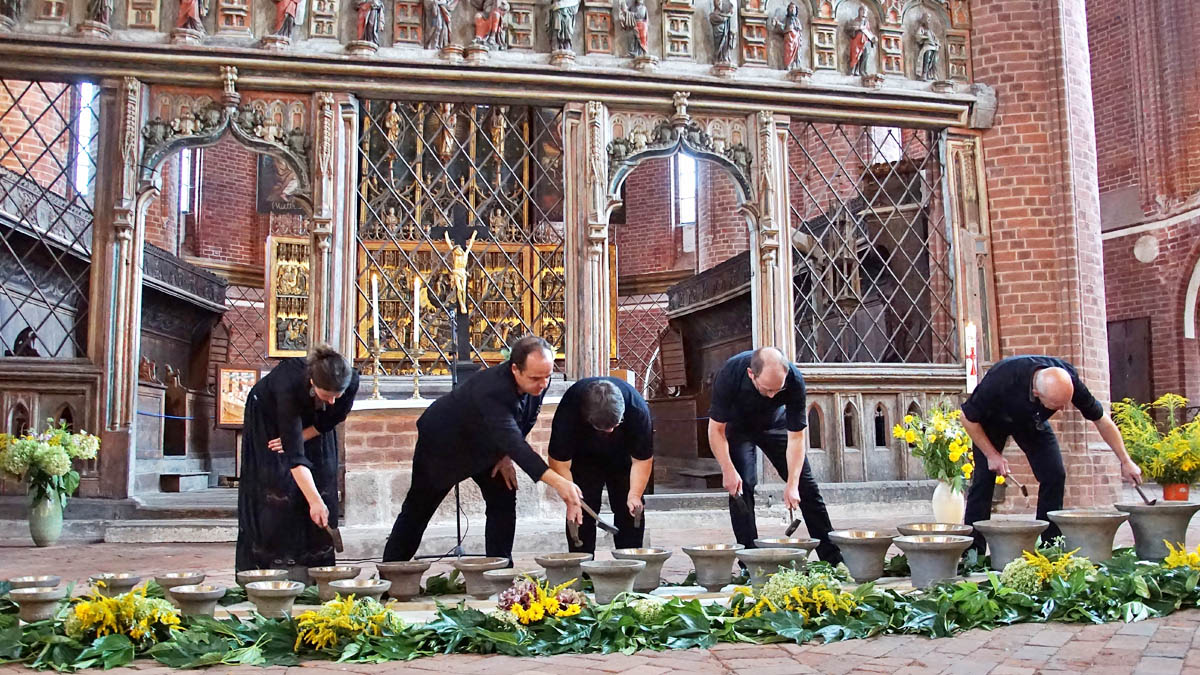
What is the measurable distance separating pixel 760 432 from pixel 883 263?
6.27 m

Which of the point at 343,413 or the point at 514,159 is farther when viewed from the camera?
the point at 514,159

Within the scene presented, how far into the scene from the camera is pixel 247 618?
457cm

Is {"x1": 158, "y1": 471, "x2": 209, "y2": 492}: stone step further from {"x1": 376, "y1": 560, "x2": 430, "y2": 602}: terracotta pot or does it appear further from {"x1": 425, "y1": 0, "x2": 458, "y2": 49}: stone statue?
{"x1": 376, "y1": 560, "x2": 430, "y2": 602}: terracotta pot

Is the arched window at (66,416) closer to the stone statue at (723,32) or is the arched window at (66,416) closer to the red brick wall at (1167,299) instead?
the stone statue at (723,32)

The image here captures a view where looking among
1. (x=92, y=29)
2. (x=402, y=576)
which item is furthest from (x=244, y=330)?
(x=402, y=576)

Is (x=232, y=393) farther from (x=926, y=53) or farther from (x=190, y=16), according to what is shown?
(x=926, y=53)

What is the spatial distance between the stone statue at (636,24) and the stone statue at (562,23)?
539 mm

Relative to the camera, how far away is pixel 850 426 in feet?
36.7

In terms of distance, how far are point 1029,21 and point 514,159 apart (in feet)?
26.4

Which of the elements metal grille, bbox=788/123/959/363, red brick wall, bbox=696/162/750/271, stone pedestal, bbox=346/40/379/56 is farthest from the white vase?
red brick wall, bbox=696/162/750/271

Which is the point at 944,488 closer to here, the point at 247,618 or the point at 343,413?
the point at 343,413

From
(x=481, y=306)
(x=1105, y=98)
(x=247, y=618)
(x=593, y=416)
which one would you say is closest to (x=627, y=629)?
(x=593, y=416)

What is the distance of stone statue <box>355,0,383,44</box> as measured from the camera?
10.3 m

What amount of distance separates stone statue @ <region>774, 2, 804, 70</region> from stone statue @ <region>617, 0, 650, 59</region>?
152 cm
